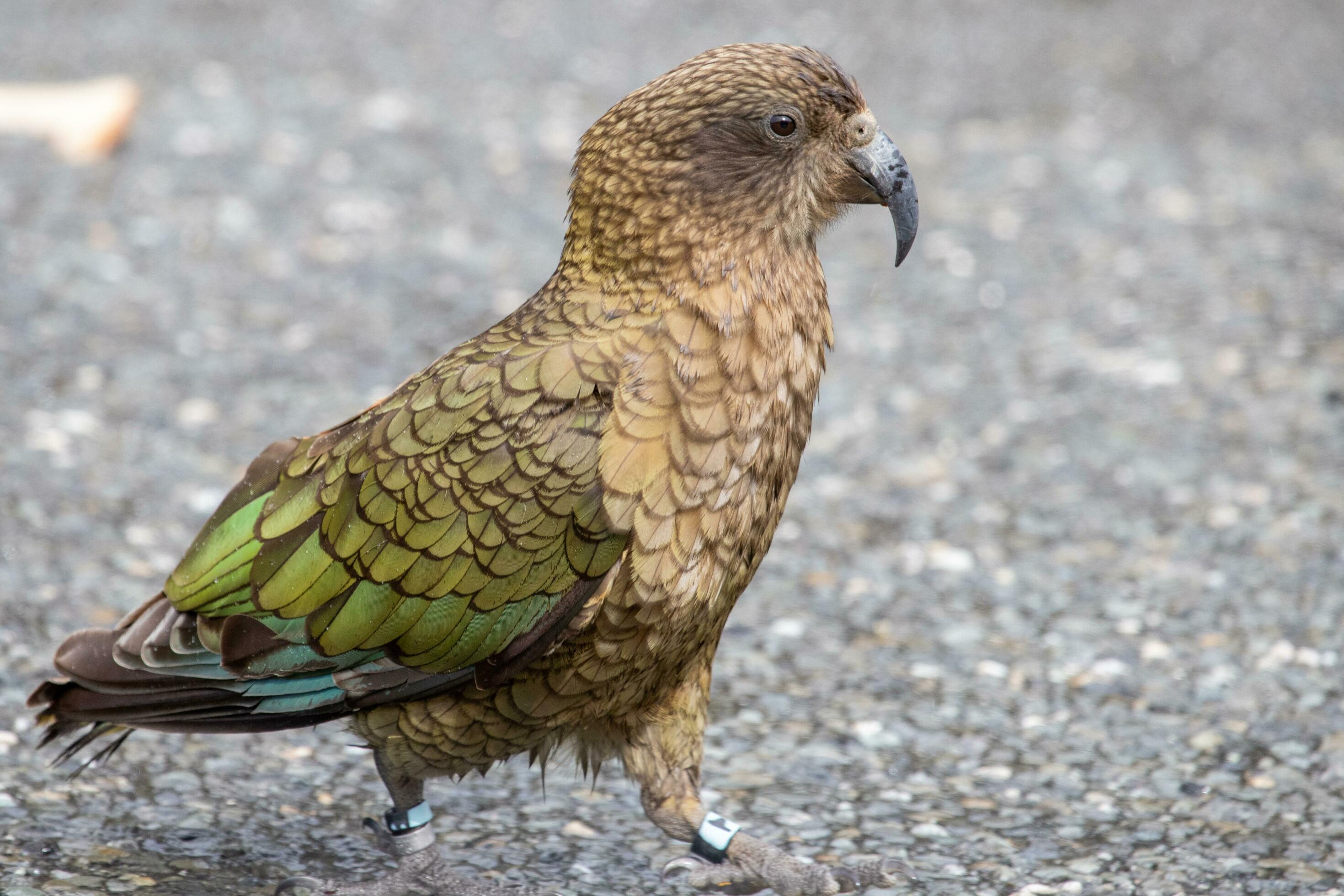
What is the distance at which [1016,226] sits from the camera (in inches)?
343

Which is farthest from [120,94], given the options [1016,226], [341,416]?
[1016,226]

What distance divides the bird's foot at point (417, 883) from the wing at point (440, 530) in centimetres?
65

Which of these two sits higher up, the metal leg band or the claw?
the metal leg band

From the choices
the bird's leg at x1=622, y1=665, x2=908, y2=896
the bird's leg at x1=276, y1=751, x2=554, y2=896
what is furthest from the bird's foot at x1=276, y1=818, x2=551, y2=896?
the bird's leg at x1=622, y1=665, x2=908, y2=896

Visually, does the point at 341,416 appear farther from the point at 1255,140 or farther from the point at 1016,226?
the point at 1255,140

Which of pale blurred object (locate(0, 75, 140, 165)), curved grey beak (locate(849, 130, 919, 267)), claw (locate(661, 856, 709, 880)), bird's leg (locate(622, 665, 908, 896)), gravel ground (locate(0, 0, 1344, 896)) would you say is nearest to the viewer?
curved grey beak (locate(849, 130, 919, 267))

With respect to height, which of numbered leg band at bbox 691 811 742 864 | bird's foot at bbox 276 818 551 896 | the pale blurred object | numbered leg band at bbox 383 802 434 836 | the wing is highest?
the pale blurred object

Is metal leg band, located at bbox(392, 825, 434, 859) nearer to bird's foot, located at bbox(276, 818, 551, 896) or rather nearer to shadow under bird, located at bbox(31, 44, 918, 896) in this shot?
bird's foot, located at bbox(276, 818, 551, 896)

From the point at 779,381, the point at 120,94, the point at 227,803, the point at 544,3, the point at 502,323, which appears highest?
the point at 544,3

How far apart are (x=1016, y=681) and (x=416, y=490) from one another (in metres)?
2.59

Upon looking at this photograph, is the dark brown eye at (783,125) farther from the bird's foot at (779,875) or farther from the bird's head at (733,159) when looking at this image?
the bird's foot at (779,875)

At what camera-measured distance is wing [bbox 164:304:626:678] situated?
3209mm

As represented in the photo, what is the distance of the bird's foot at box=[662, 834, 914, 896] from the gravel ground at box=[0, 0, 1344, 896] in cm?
18

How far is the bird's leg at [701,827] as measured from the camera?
3.64 metres
